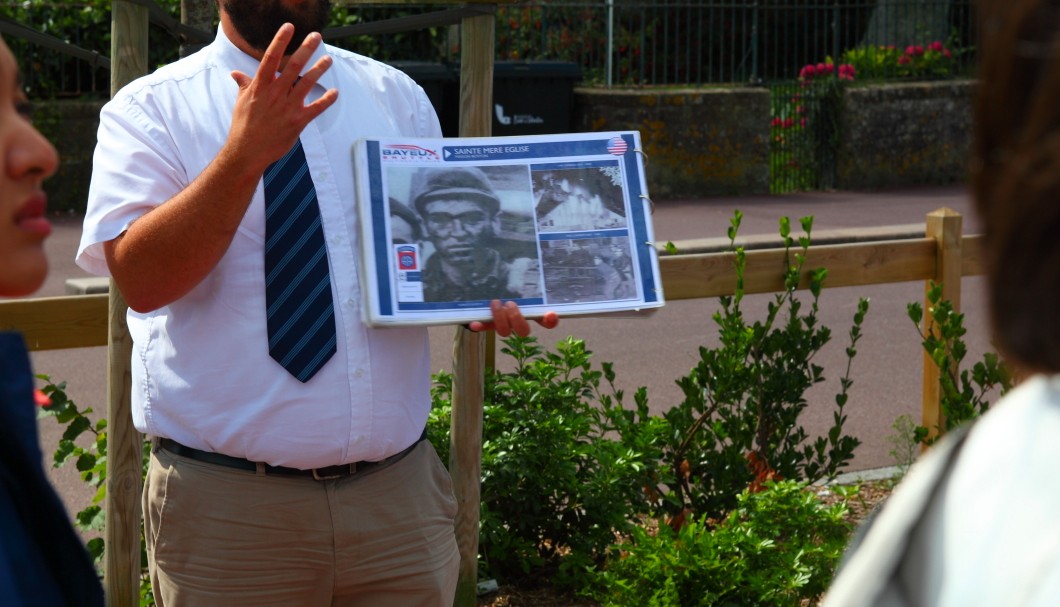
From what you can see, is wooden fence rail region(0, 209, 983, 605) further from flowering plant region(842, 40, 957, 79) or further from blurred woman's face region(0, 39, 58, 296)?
flowering plant region(842, 40, 957, 79)

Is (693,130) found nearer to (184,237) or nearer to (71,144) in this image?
(71,144)

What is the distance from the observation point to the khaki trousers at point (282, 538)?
255cm

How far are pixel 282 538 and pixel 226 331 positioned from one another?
41 centimetres

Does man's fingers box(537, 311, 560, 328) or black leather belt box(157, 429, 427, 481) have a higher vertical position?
man's fingers box(537, 311, 560, 328)

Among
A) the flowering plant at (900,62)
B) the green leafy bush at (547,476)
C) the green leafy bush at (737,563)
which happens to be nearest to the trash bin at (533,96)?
the flowering plant at (900,62)

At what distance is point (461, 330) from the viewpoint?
3627 mm

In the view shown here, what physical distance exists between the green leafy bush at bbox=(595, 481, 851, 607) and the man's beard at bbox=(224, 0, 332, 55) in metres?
1.82

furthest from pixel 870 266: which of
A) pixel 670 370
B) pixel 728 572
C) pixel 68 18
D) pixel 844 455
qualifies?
pixel 68 18

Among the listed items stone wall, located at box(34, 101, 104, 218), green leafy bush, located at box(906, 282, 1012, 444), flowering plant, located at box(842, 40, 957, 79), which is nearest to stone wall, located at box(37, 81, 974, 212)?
stone wall, located at box(34, 101, 104, 218)

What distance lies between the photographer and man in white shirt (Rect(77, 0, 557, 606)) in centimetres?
246

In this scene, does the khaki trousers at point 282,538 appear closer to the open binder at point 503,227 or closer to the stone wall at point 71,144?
the open binder at point 503,227

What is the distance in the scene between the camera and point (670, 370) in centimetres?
843

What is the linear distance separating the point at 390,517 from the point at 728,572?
1366 millimetres

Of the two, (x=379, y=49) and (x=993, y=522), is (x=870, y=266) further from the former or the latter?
(x=379, y=49)
